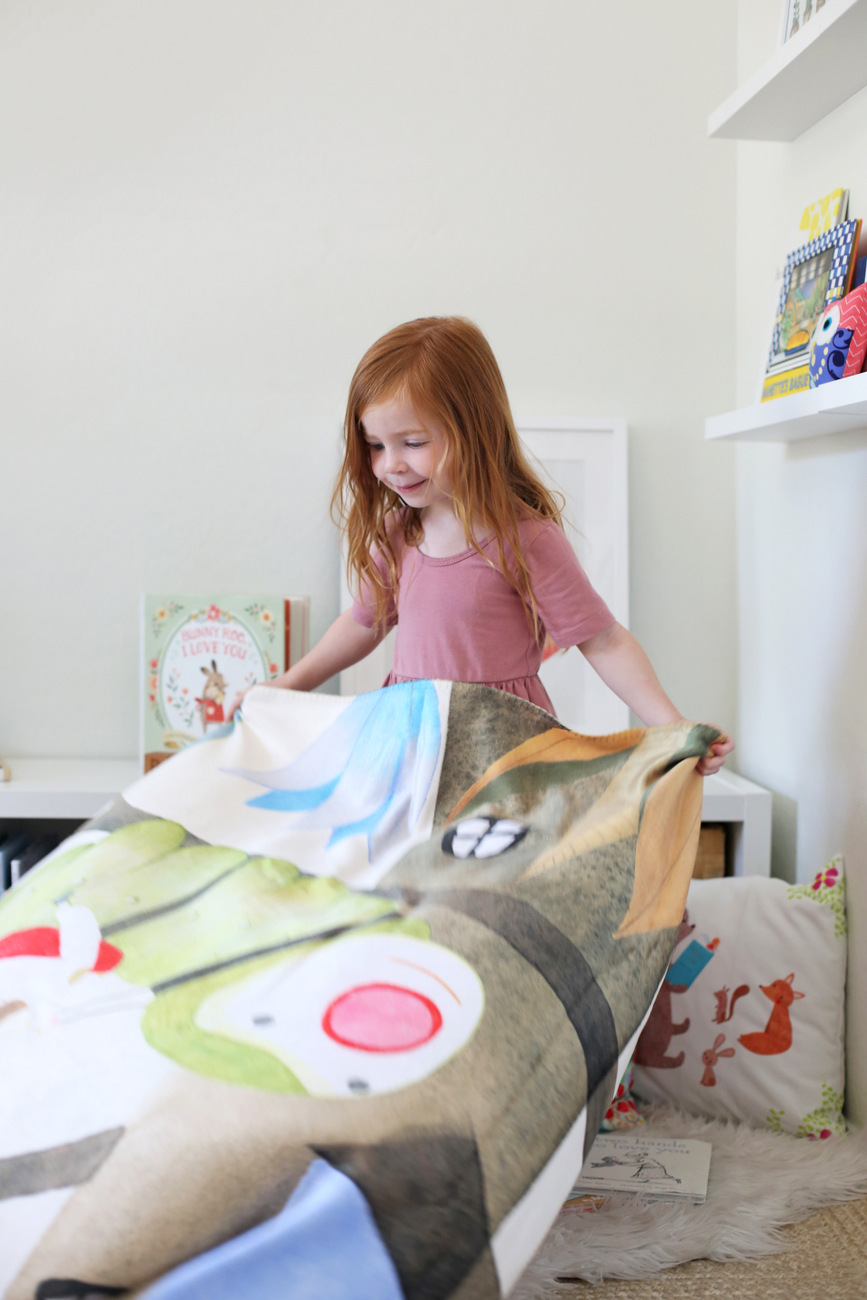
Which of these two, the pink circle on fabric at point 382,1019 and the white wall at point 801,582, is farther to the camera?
the white wall at point 801,582

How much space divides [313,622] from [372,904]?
1.01 metres

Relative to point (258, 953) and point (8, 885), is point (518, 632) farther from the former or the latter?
point (8, 885)

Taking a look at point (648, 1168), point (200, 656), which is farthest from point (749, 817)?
point (200, 656)

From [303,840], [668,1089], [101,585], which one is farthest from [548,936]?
[101,585]

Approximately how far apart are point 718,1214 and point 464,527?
891mm

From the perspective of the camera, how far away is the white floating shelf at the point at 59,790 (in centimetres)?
162

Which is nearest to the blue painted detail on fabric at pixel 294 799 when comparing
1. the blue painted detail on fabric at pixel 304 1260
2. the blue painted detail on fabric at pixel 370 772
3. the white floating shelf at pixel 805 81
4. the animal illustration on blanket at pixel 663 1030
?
the blue painted detail on fabric at pixel 370 772

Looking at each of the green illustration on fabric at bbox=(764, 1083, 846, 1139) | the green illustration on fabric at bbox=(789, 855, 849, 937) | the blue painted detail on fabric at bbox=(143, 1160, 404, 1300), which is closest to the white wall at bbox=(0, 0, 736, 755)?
the green illustration on fabric at bbox=(789, 855, 849, 937)

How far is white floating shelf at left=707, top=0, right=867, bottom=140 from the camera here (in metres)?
1.24

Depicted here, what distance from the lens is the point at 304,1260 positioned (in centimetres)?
59

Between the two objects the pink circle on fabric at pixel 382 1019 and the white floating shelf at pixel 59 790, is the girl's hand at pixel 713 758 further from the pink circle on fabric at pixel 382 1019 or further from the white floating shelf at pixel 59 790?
the white floating shelf at pixel 59 790

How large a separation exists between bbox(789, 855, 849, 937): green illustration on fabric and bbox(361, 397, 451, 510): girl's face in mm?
769

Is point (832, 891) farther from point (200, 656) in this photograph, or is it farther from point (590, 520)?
point (200, 656)

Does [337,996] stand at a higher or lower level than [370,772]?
lower
